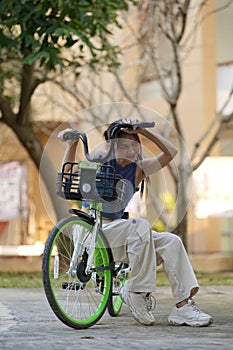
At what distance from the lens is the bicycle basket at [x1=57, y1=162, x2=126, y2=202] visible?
549cm

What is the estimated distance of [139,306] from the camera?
564 cm

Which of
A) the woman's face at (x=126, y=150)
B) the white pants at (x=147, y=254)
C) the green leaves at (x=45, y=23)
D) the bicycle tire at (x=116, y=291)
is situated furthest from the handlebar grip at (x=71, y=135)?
the green leaves at (x=45, y=23)

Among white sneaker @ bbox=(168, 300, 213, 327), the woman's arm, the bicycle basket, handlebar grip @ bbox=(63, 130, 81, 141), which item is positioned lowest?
white sneaker @ bbox=(168, 300, 213, 327)

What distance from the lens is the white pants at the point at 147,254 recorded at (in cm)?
561

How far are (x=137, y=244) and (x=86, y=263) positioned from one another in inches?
13.3

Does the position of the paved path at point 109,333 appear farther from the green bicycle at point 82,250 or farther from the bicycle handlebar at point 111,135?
the bicycle handlebar at point 111,135

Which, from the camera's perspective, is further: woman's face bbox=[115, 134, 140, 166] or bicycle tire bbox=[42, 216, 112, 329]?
woman's face bbox=[115, 134, 140, 166]

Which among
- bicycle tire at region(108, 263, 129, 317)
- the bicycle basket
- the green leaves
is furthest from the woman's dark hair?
the green leaves

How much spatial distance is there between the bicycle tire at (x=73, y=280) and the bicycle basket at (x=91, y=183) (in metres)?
0.16

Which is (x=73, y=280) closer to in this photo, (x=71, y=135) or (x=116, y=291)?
(x=116, y=291)

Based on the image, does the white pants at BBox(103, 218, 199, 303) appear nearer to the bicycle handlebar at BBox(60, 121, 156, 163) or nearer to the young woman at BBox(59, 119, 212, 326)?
the young woman at BBox(59, 119, 212, 326)

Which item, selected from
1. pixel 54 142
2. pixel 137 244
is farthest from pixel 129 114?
pixel 137 244

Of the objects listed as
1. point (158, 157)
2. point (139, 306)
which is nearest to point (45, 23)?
point (158, 157)

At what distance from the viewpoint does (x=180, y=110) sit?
58.7ft
